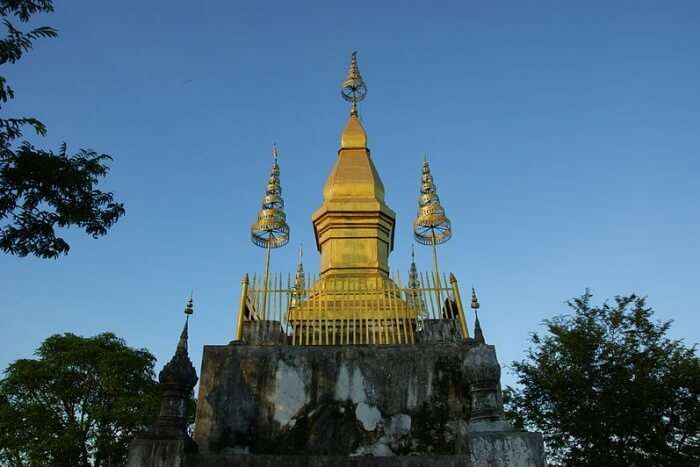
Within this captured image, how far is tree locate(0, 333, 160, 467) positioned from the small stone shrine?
14.5m

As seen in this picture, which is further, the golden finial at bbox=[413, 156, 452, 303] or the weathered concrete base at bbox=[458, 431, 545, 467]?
the golden finial at bbox=[413, 156, 452, 303]

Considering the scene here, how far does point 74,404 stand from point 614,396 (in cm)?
1913

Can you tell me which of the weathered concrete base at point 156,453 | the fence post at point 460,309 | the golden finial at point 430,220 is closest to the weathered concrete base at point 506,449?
the fence post at point 460,309

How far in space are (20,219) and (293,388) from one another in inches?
172

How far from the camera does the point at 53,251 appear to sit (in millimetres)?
7762

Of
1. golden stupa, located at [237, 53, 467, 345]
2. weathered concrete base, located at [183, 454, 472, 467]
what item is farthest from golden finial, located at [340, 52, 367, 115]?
weathered concrete base, located at [183, 454, 472, 467]

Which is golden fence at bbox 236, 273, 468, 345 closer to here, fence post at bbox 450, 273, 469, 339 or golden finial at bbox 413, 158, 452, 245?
fence post at bbox 450, 273, 469, 339

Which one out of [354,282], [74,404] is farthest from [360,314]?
[74,404]

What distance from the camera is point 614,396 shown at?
45.1 ft

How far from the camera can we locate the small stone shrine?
7012mm

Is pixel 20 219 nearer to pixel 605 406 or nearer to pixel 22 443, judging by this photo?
pixel 605 406

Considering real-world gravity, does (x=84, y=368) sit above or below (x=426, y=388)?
above

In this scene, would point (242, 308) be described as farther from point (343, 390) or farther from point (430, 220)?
point (430, 220)

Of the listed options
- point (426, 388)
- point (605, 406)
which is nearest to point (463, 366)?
point (426, 388)
